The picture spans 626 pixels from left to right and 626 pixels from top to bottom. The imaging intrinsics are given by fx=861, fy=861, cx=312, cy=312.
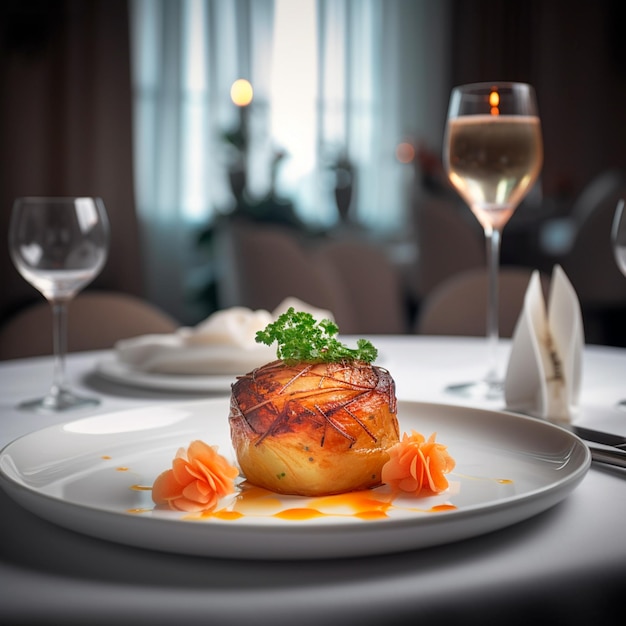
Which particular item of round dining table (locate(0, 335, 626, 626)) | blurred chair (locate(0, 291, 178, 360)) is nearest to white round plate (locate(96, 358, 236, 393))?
round dining table (locate(0, 335, 626, 626))

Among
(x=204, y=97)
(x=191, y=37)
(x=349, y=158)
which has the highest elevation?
(x=191, y=37)

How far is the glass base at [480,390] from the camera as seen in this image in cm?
109

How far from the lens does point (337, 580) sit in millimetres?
499

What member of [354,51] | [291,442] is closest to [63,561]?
[291,442]

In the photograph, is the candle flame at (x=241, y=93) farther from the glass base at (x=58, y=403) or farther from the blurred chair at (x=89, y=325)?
the glass base at (x=58, y=403)

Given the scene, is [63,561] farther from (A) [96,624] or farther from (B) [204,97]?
(B) [204,97]

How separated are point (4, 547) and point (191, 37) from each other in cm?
597

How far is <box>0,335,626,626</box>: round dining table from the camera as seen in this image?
1.53 feet

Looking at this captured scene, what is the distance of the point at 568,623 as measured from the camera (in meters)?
0.48

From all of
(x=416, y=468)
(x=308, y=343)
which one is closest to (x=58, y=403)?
(x=308, y=343)

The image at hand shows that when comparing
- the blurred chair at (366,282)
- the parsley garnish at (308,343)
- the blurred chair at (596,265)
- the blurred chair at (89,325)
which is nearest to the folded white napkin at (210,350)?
the parsley garnish at (308,343)

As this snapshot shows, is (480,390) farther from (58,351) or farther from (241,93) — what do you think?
(241,93)

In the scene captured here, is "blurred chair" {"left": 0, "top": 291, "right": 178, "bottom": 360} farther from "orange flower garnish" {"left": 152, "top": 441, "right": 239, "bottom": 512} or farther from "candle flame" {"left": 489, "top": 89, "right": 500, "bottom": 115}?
"orange flower garnish" {"left": 152, "top": 441, "right": 239, "bottom": 512}

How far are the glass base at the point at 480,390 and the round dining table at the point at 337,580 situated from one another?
0.44m
